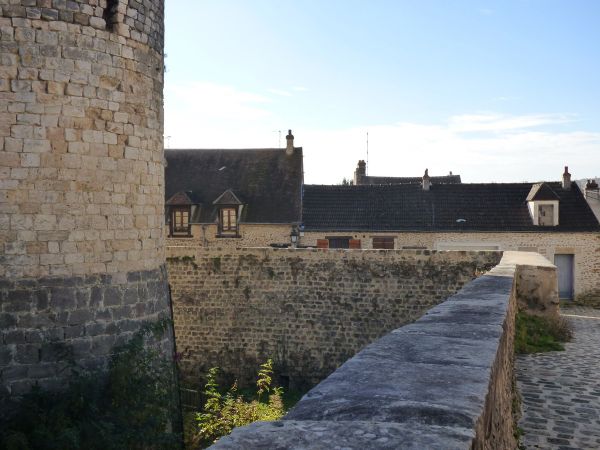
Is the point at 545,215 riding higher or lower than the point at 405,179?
lower

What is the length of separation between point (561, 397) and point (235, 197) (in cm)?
1795

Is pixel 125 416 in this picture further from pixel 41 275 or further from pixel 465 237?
pixel 465 237

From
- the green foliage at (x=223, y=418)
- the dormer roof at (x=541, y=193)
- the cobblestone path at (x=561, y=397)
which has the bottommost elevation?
the green foliage at (x=223, y=418)

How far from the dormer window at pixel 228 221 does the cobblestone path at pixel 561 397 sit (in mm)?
15281

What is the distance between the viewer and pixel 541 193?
22375 millimetres

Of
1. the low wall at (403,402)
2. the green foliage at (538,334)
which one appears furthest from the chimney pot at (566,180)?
the low wall at (403,402)

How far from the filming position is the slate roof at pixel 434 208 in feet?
72.6

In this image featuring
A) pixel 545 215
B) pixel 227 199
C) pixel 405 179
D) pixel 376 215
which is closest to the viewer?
pixel 545 215

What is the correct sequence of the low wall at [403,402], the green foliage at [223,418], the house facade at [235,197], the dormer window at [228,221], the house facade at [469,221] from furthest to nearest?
the dormer window at [228,221] → the house facade at [235,197] → the house facade at [469,221] → the green foliage at [223,418] → the low wall at [403,402]

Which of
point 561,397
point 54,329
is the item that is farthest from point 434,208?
point 54,329

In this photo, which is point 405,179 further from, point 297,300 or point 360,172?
point 297,300

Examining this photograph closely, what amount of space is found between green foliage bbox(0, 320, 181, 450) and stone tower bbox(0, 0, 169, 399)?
21cm

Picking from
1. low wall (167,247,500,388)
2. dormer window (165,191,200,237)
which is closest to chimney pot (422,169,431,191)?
dormer window (165,191,200,237)

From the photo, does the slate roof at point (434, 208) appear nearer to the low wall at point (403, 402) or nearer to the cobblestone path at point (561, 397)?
the cobblestone path at point (561, 397)
